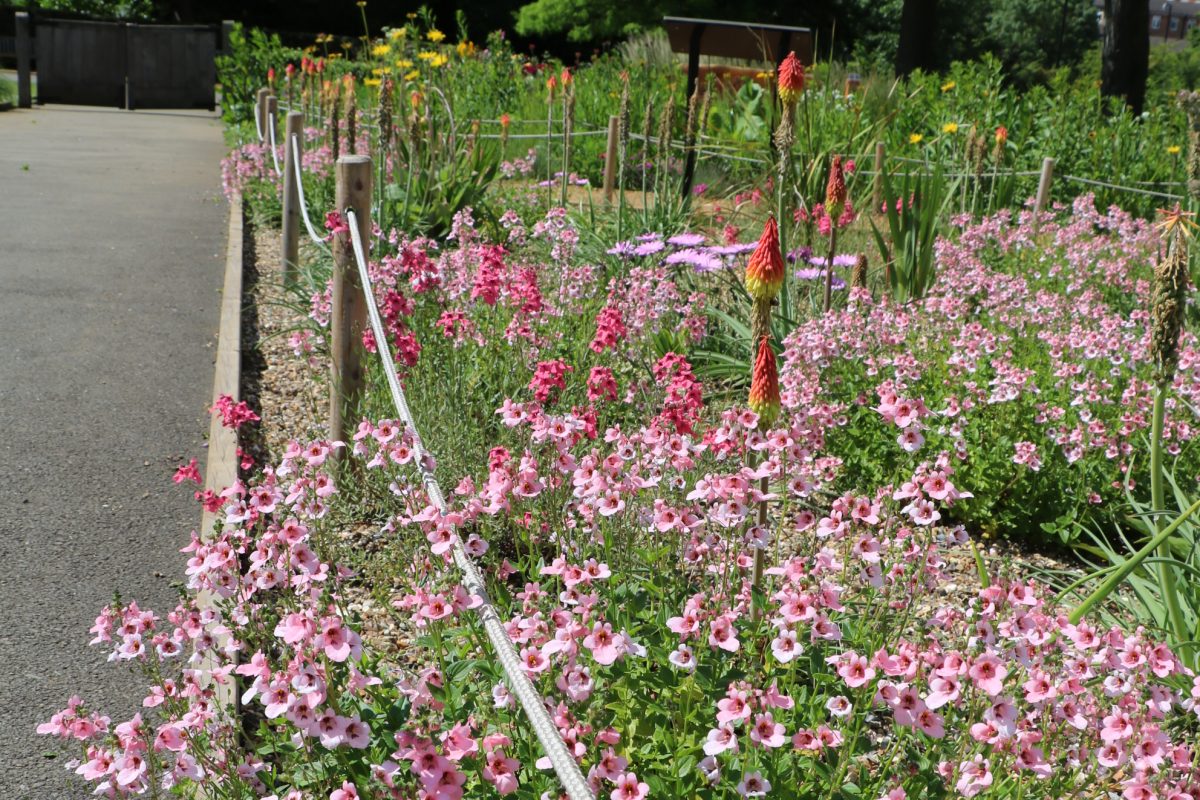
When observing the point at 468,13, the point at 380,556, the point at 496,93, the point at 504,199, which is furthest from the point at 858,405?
the point at 468,13

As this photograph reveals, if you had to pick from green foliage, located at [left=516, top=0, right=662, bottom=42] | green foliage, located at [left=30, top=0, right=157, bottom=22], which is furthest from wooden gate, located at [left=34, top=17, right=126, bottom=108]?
green foliage, located at [left=516, top=0, right=662, bottom=42]

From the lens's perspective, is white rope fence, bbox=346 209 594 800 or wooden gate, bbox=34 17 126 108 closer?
white rope fence, bbox=346 209 594 800

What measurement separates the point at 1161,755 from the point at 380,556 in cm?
231

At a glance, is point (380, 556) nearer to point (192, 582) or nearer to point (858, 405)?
point (192, 582)

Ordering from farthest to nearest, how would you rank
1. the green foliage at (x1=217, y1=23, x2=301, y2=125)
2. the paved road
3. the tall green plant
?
the green foliage at (x1=217, y1=23, x2=301, y2=125)
the tall green plant
the paved road

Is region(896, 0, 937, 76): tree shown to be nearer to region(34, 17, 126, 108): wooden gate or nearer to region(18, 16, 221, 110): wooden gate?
region(18, 16, 221, 110): wooden gate

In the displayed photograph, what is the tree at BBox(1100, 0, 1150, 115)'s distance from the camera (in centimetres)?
1862

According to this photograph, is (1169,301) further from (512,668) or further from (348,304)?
(348,304)

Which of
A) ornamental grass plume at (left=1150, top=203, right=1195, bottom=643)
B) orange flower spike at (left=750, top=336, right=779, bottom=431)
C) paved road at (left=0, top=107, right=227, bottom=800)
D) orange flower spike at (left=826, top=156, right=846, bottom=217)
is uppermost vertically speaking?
orange flower spike at (left=826, top=156, right=846, bottom=217)

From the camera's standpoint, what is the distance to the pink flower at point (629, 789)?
185cm

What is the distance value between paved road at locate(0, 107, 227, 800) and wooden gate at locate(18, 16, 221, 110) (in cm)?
1501

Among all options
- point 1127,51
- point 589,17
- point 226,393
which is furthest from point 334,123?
point 589,17

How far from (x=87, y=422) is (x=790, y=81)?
3534 millimetres

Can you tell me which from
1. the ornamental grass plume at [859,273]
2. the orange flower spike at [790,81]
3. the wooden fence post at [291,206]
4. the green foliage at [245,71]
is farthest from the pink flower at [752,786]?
the green foliage at [245,71]
